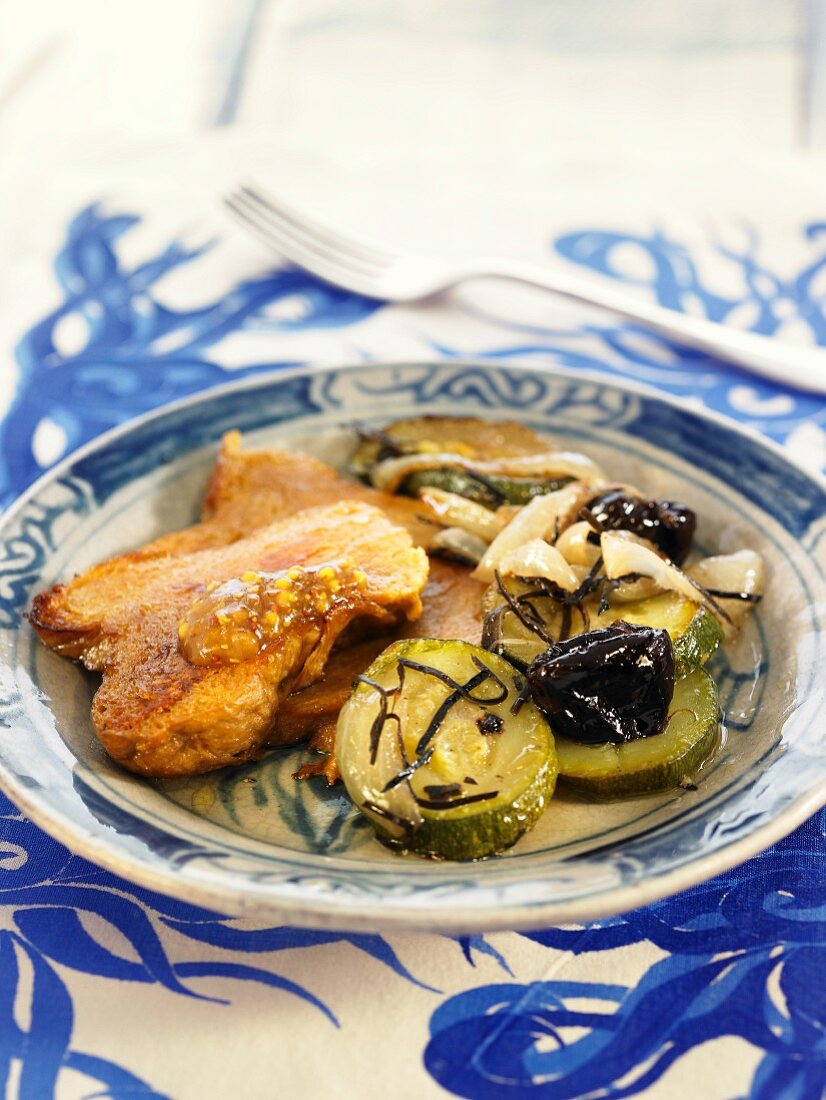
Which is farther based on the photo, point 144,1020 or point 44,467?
point 44,467

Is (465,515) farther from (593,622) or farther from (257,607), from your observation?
(257,607)

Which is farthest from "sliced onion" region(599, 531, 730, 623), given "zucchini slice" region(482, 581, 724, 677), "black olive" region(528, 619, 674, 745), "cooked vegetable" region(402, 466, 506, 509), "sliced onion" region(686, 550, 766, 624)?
"cooked vegetable" region(402, 466, 506, 509)

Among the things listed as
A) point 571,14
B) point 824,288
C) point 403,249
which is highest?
point 571,14

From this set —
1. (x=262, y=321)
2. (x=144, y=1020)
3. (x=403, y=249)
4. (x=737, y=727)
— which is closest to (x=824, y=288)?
(x=403, y=249)

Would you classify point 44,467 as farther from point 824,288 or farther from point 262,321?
point 824,288

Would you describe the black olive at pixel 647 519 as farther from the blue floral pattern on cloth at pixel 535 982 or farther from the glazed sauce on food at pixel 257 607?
the blue floral pattern on cloth at pixel 535 982

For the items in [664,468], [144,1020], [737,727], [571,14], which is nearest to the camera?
[144,1020]

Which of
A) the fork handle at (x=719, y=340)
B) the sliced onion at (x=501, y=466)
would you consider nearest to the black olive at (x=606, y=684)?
the sliced onion at (x=501, y=466)
